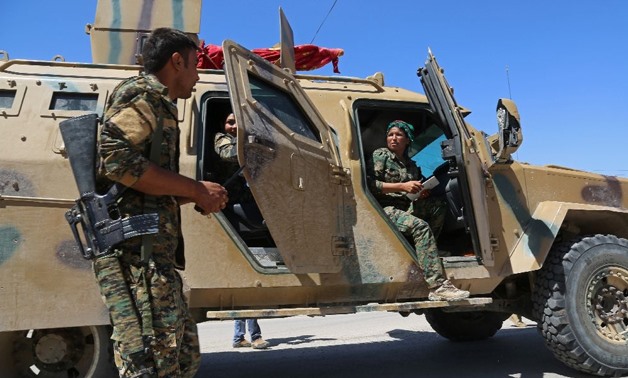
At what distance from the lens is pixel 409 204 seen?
171 inches

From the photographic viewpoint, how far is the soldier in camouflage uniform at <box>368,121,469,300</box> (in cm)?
373

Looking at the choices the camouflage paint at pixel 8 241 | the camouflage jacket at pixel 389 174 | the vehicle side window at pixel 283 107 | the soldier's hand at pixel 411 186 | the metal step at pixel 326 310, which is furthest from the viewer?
the camouflage jacket at pixel 389 174

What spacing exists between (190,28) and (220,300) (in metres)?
2.30

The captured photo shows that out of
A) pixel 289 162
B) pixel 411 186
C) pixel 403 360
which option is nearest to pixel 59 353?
pixel 289 162

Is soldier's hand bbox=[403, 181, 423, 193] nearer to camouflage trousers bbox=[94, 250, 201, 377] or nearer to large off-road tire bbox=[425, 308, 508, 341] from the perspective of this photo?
large off-road tire bbox=[425, 308, 508, 341]

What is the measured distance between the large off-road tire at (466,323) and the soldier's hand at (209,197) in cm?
400

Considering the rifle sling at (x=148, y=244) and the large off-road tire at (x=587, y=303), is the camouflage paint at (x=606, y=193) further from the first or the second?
the rifle sling at (x=148, y=244)

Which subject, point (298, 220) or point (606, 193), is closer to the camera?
point (298, 220)

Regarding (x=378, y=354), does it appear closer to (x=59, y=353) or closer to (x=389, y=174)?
(x=389, y=174)

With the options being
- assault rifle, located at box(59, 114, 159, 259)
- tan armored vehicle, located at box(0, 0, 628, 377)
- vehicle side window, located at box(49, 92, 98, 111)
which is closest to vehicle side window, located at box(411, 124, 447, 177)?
tan armored vehicle, located at box(0, 0, 628, 377)

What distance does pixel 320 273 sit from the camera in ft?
11.4

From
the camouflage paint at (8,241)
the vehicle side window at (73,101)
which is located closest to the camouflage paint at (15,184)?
the camouflage paint at (8,241)

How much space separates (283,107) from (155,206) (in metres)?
1.63

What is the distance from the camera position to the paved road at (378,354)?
14.8 feet
